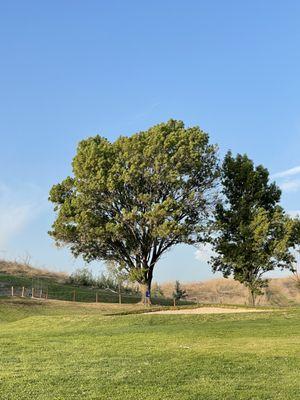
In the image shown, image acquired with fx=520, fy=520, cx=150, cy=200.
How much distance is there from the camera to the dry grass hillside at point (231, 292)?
196 feet

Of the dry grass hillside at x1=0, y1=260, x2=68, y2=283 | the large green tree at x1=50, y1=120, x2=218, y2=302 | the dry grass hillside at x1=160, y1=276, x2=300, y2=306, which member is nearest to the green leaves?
the large green tree at x1=50, y1=120, x2=218, y2=302

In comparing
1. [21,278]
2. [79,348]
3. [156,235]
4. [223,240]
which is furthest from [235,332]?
[21,278]

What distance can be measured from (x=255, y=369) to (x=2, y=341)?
29.1 feet

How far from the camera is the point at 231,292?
66.0 meters

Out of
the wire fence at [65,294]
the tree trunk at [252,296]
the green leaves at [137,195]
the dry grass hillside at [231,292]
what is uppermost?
the green leaves at [137,195]

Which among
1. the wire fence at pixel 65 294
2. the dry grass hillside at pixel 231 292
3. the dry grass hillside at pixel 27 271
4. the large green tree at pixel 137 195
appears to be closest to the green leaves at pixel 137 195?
the large green tree at pixel 137 195

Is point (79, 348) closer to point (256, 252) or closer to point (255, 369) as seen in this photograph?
point (255, 369)

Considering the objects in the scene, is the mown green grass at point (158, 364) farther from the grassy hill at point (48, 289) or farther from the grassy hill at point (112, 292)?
the grassy hill at point (112, 292)

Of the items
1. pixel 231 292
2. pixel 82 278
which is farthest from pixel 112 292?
pixel 231 292

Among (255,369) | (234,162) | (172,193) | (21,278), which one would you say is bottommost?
(255,369)

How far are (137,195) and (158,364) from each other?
26.0m

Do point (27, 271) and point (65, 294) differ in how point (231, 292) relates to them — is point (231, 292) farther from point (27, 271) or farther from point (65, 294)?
point (65, 294)

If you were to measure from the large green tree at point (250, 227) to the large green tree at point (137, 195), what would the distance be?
1619mm

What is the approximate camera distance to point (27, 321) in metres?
23.9
